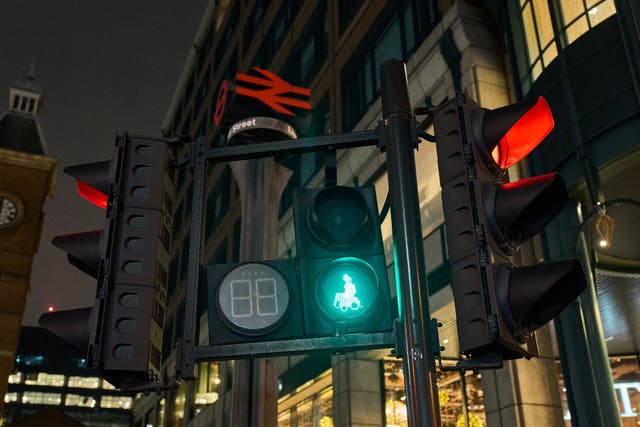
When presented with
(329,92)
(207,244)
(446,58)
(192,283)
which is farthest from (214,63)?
(192,283)

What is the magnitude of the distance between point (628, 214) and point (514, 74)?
149 inches

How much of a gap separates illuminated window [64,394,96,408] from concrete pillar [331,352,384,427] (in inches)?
4847

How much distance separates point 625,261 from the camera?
1537 centimetres

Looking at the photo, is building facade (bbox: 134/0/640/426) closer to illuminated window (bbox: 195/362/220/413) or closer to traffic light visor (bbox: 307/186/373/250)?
traffic light visor (bbox: 307/186/373/250)

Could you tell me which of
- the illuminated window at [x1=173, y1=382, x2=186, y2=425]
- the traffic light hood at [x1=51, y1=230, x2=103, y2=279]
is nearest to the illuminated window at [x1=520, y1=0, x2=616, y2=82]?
the traffic light hood at [x1=51, y1=230, x2=103, y2=279]

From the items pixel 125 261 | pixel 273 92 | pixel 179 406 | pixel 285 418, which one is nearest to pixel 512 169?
pixel 273 92

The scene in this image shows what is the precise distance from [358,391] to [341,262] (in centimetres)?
1441

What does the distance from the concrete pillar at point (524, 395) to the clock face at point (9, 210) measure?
2258 inches

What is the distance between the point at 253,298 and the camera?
14.6ft

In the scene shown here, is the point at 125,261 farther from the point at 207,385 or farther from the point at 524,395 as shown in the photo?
the point at 207,385

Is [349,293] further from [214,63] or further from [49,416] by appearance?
[214,63]

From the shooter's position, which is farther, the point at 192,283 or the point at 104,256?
the point at 192,283

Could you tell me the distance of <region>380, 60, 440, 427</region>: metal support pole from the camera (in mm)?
3635

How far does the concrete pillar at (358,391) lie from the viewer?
699 inches
